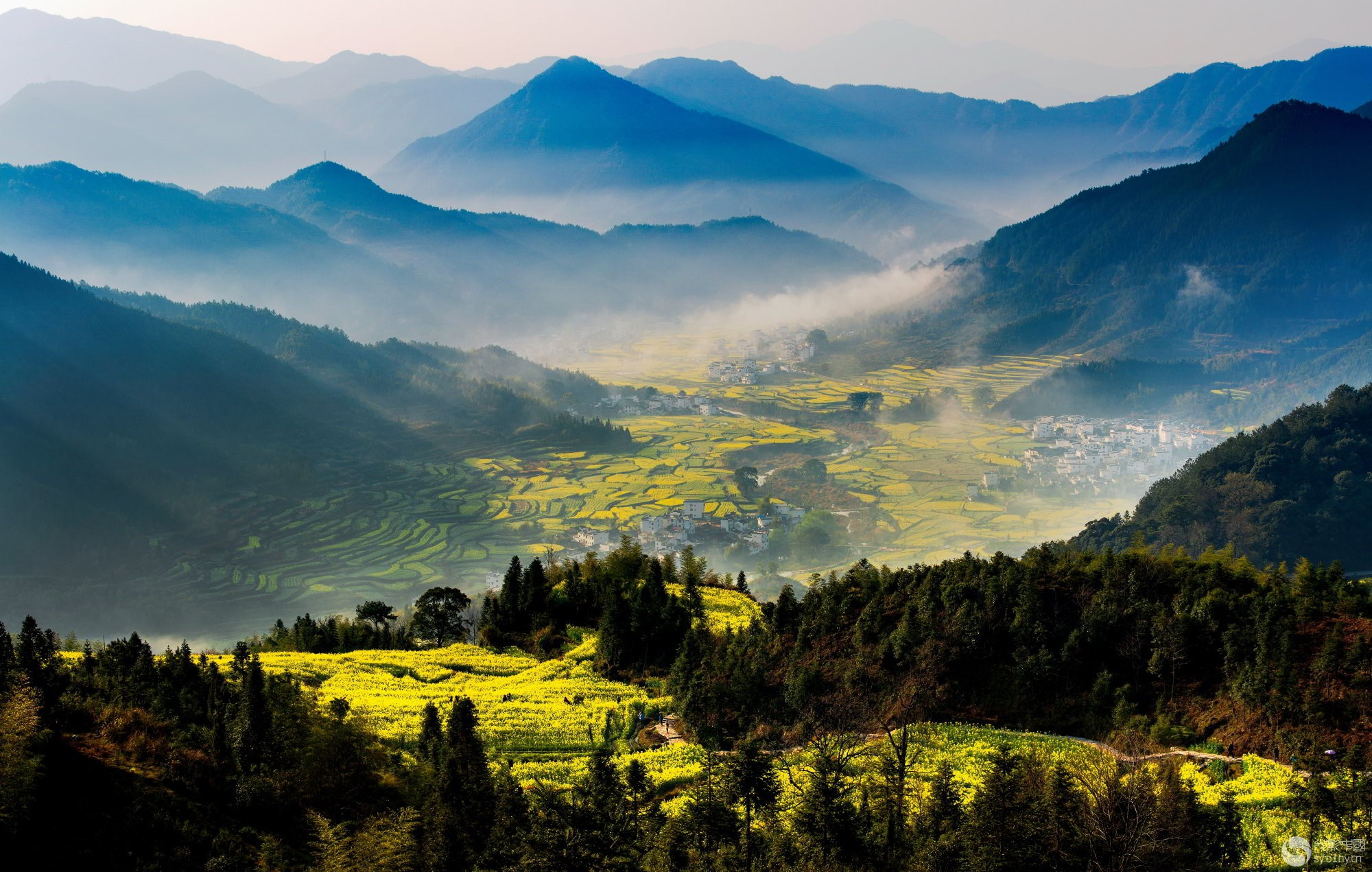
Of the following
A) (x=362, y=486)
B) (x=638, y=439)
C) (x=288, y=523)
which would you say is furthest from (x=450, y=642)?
(x=638, y=439)

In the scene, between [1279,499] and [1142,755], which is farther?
[1279,499]

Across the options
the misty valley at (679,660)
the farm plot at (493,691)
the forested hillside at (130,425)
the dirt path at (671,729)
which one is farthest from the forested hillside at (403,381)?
the dirt path at (671,729)

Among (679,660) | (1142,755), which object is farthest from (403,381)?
(1142,755)

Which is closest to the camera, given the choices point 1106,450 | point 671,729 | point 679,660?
point 671,729

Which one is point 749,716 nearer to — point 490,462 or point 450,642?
point 450,642

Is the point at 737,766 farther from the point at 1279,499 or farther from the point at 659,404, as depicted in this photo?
the point at 659,404
